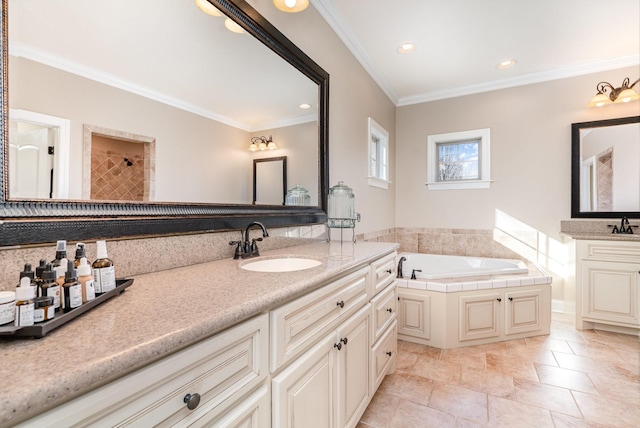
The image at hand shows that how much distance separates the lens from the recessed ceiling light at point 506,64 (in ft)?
10.1

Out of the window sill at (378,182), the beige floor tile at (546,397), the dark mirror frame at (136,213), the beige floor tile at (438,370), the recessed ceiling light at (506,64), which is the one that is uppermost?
the recessed ceiling light at (506,64)

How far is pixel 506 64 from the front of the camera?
3.12 meters

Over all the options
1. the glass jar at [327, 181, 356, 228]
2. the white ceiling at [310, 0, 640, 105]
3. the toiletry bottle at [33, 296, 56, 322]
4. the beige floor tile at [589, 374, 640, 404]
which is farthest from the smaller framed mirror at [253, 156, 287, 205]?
the beige floor tile at [589, 374, 640, 404]

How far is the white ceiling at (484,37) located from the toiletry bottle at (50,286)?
2255 millimetres

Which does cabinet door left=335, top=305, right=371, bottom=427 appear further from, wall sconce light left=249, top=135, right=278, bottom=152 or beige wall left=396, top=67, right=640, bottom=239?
beige wall left=396, top=67, right=640, bottom=239

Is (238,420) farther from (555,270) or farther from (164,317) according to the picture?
(555,270)

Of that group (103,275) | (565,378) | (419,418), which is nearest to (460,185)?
(565,378)

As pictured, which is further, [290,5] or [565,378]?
[565,378]

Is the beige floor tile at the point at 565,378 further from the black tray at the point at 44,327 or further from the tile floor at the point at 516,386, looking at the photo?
the black tray at the point at 44,327

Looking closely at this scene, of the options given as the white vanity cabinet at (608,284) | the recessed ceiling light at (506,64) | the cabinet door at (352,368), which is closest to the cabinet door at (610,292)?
the white vanity cabinet at (608,284)

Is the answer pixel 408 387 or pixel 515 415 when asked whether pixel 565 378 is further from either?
pixel 408 387

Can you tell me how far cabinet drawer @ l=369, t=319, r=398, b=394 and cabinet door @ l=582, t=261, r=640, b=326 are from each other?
7.14ft

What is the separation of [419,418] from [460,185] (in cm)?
283

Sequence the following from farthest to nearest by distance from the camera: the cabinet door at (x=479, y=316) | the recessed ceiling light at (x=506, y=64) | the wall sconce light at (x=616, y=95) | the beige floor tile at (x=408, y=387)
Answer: the recessed ceiling light at (x=506, y=64) → the wall sconce light at (x=616, y=95) → the cabinet door at (x=479, y=316) → the beige floor tile at (x=408, y=387)
